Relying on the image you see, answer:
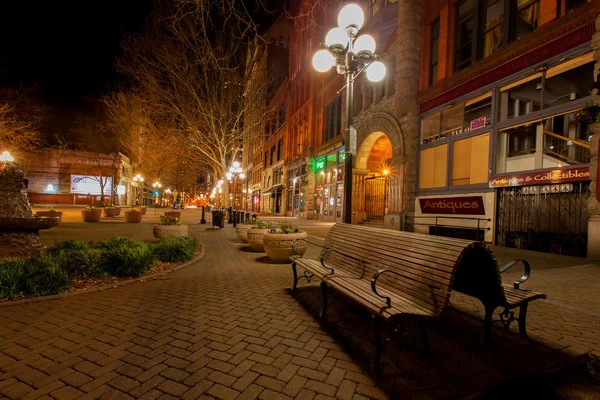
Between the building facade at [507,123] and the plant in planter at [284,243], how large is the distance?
21.6 ft

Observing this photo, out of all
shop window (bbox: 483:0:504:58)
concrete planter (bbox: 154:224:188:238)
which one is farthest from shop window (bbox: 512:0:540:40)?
concrete planter (bbox: 154:224:188:238)

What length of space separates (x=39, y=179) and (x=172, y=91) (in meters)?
30.9

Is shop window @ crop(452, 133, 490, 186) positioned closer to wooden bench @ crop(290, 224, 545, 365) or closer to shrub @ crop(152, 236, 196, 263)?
wooden bench @ crop(290, 224, 545, 365)

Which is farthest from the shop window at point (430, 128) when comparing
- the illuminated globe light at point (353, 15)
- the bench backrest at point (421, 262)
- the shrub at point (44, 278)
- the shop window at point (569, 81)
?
the shrub at point (44, 278)

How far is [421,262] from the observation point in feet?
10.3

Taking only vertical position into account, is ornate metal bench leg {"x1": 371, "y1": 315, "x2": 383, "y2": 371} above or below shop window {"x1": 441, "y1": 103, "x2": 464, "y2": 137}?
below

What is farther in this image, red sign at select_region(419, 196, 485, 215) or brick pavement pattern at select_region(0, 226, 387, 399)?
red sign at select_region(419, 196, 485, 215)

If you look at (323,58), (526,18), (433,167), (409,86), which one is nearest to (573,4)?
(526,18)

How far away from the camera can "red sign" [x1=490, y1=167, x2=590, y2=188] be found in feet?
28.5

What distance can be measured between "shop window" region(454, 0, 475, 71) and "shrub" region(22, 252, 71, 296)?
15.7m

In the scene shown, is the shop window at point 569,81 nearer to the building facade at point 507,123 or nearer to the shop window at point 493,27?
the building facade at point 507,123

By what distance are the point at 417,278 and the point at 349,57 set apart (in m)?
5.88

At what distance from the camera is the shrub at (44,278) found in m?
4.48

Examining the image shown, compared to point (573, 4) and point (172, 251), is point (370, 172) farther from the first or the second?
point (172, 251)
